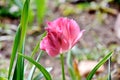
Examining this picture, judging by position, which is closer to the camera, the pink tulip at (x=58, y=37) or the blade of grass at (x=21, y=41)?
the pink tulip at (x=58, y=37)

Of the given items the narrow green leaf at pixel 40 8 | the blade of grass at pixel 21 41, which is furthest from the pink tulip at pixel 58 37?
the narrow green leaf at pixel 40 8

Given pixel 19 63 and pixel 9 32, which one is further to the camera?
pixel 9 32

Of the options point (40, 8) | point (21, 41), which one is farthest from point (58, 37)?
point (40, 8)

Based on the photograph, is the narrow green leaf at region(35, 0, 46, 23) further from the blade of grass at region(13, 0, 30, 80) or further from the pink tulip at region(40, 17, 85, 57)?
the pink tulip at region(40, 17, 85, 57)

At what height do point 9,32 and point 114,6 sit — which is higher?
point 114,6

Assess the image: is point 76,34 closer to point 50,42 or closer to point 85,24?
point 50,42

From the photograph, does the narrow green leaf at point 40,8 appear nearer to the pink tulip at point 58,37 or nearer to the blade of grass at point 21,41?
the blade of grass at point 21,41

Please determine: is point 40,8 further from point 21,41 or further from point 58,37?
point 58,37

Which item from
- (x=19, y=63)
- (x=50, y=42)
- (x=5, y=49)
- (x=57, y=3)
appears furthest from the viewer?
(x=57, y=3)

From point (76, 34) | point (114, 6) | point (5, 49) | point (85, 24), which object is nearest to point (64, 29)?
point (76, 34)

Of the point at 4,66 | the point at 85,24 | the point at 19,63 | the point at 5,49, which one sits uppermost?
the point at 85,24
